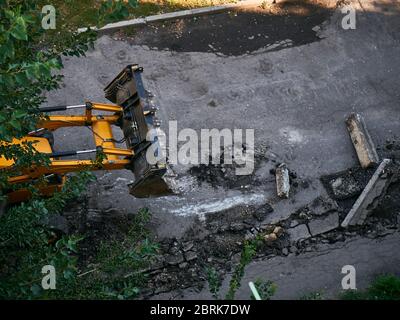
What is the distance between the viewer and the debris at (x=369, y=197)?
10312mm

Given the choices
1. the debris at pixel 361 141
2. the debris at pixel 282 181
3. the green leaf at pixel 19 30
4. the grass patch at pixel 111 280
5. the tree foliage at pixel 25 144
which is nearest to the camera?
the green leaf at pixel 19 30

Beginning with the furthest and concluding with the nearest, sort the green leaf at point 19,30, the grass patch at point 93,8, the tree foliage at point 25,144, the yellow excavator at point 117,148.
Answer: the grass patch at point 93,8 < the yellow excavator at point 117,148 < the tree foliage at point 25,144 < the green leaf at point 19,30

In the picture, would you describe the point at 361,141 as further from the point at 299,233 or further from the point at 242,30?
the point at 242,30

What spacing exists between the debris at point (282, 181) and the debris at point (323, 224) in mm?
628

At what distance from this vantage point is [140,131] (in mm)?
9133

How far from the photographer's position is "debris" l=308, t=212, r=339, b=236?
10297 mm

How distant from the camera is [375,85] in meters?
12.0

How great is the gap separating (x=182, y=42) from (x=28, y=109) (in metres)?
5.53
